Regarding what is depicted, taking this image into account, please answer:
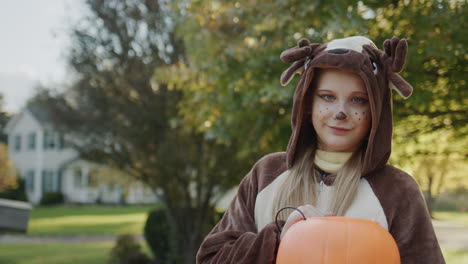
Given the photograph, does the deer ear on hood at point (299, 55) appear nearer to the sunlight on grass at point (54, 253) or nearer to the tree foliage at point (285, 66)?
the tree foliage at point (285, 66)

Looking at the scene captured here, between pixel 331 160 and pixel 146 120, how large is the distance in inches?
274

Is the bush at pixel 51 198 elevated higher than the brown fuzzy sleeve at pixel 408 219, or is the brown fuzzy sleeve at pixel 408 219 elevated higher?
the brown fuzzy sleeve at pixel 408 219

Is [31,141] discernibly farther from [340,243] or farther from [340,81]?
[340,243]

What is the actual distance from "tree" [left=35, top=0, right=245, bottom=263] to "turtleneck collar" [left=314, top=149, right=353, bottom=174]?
20.5 feet

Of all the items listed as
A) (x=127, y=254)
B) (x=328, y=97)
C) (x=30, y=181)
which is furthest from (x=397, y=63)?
(x=30, y=181)

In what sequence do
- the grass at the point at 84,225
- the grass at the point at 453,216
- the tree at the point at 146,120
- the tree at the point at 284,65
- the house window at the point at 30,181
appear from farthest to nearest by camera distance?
1. the house window at the point at 30,181
2. the grass at the point at 84,225
3. the grass at the point at 453,216
4. the tree at the point at 146,120
5. the tree at the point at 284,65

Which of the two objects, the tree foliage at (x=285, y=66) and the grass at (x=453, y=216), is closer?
the tree foliage at (x=285, y=66)

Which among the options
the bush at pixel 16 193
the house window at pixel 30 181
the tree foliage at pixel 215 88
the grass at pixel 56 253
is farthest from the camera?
the house window at pixel 30 181

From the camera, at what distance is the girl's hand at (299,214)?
6.42 feet

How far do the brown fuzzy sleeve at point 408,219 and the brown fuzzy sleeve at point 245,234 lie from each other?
1.33 feet

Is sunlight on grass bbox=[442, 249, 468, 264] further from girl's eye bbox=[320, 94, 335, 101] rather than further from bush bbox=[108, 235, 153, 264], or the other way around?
girl's eye bbox=[320, 94, 335, 101]

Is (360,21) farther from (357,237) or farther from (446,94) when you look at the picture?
(357,237)

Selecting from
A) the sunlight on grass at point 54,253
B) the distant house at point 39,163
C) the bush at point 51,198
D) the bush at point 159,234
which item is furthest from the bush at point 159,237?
the bush at point 51,198

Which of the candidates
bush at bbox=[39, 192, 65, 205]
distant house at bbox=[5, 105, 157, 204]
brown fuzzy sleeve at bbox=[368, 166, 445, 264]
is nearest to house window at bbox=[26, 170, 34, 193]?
distant house at bbox=[5, 105, 157, 204]
